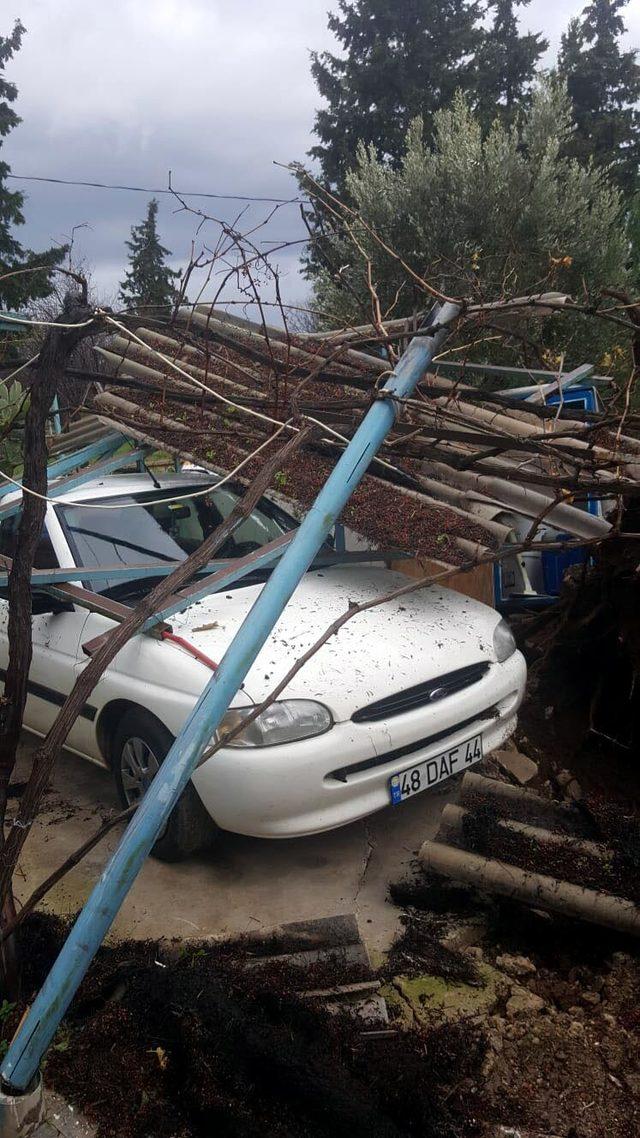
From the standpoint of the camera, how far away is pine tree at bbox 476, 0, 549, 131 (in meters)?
20.3

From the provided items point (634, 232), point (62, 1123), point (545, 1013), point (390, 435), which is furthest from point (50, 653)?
point (634, 232)

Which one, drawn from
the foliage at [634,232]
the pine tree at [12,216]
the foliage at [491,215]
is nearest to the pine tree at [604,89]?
the foliage at [634,232]

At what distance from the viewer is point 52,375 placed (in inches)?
98.4

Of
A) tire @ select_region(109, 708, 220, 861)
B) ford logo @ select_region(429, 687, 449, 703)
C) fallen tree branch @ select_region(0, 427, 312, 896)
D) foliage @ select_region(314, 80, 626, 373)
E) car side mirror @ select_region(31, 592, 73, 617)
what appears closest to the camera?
fallen tree branch @ select_region(0, 427, 312, 896)

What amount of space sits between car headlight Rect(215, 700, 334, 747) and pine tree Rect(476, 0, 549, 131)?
20935 mm

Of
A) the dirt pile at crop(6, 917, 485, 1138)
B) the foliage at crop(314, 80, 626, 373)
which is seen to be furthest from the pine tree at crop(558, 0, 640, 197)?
the dirt pile at crop(6, 917, 485, 1138)

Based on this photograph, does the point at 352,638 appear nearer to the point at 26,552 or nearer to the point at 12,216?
the point at 26,552

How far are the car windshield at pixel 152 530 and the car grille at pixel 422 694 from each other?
56.3 inches

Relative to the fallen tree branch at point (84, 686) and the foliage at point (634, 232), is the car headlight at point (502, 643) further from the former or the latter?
the foliage at point (634, 232)

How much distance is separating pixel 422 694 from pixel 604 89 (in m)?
22.9

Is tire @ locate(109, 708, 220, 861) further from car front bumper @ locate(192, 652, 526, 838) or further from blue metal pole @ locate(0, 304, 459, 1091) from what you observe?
blue metal pole @ locate(0, 304, 459, 1091)

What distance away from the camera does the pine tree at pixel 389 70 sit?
19922 millimetres

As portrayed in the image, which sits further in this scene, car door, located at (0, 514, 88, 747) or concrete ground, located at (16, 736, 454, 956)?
car door, located at (0, 514, 88, 747)

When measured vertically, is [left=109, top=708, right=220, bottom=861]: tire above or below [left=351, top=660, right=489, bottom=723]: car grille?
below
